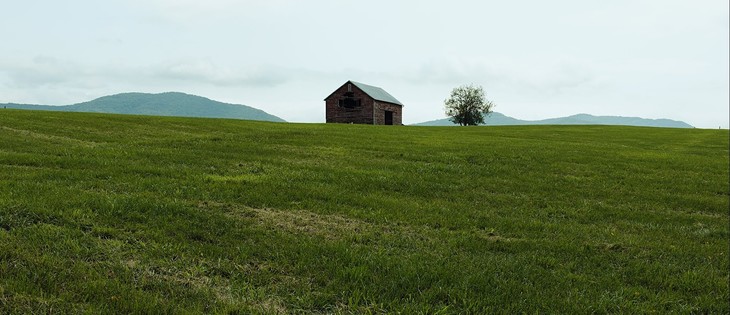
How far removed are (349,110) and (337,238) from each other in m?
79.6

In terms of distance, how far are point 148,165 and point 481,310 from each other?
13.9m

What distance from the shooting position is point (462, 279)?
8281mm

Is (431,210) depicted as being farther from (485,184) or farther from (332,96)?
(332,96)

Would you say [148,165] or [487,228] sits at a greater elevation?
[148,165]

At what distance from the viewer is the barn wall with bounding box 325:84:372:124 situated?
3428 inches

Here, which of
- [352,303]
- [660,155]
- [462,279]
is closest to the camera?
[352,303]

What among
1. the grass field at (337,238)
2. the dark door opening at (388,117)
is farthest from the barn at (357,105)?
the grass field at (337,238)

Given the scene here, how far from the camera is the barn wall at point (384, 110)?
88044 millimetres

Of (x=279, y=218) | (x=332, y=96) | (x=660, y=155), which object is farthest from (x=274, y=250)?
(x=332, y=96)

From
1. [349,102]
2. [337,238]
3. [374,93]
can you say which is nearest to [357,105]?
[349,102]

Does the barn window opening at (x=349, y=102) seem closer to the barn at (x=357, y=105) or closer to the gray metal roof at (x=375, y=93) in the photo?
the barn at (x=357, y=105)

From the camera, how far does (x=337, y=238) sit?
404 inches

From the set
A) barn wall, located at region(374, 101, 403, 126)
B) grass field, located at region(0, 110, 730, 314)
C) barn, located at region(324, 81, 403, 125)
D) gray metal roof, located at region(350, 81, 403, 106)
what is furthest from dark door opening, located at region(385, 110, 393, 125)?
grass field, located at region(0, 110, 730, 314)

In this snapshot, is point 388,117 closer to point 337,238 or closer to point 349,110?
point 349,110
